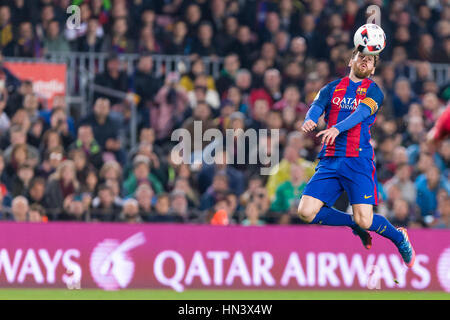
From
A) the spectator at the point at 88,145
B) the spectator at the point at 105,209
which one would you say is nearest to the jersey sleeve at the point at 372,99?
the spectator at the point at 105,209

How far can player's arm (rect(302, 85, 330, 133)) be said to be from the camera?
9.74 m

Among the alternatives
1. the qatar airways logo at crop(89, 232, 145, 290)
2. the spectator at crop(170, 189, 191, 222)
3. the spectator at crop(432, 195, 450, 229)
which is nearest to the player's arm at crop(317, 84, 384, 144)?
the qatar airways logo at crop(89, 232, 145, 290)

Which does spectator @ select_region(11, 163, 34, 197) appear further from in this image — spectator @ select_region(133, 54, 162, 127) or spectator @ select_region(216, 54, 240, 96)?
spectator @ select_region(216, 54, 240, 96)

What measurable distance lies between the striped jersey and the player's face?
0.42ft

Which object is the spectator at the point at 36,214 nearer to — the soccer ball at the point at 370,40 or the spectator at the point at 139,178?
the spectator at the point at 139,178

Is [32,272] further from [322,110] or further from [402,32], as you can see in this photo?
[402,32]

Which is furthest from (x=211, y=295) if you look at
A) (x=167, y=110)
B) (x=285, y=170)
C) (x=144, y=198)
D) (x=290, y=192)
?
(x=167, y=110)

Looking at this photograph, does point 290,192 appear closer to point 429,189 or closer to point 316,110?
point 429,189

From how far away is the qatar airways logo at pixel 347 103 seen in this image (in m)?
10.1

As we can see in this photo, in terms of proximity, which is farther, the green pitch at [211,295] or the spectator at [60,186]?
the spectator at [60,186]

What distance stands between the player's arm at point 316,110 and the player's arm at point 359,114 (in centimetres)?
14

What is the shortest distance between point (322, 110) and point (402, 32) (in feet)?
31.3

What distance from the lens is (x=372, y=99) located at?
10.0 m
